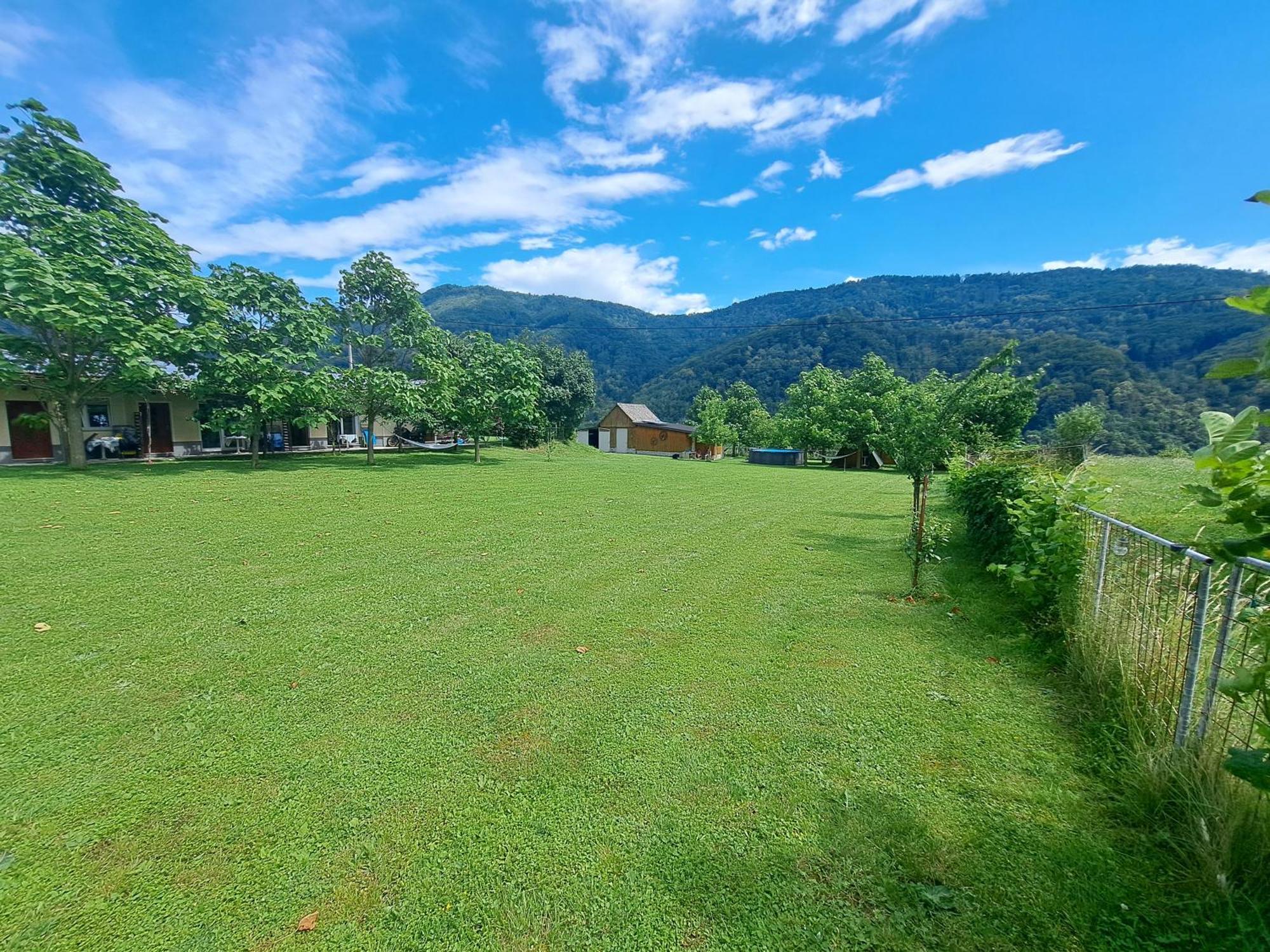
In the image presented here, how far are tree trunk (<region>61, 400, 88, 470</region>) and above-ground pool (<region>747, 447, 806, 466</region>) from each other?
112 feet

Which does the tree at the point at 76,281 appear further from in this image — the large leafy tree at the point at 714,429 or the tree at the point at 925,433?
the large leafy tree at the point at 714,429

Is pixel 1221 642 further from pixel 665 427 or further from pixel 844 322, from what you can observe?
pixel 665 427

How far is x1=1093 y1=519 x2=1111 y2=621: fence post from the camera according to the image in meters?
3.64

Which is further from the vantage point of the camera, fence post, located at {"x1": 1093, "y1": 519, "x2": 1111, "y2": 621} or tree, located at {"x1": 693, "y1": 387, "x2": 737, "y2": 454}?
tree, located at {"x1": 693, "y1": 387, "x2": 737, "y2": 454}

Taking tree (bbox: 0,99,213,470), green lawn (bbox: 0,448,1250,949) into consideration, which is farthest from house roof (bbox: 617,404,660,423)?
green lawn (bbox: 0,448,1250,949)

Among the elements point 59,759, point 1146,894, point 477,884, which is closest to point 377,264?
point 59,759

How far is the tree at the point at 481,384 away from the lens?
64.8 ft

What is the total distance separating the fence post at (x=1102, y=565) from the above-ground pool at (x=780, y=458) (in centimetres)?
3402

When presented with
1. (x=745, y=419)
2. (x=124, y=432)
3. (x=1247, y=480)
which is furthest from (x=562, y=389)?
(x=1247, y=480)

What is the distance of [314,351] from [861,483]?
69.3 feet

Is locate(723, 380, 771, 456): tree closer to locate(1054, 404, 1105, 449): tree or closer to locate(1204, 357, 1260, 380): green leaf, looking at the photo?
locate(1054, 404, 1105, 449): tree

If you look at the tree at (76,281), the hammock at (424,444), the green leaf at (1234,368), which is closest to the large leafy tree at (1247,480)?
the green leaf at (1234,368)

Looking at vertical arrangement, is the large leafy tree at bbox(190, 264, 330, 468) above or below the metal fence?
above

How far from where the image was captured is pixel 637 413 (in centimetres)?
5300
